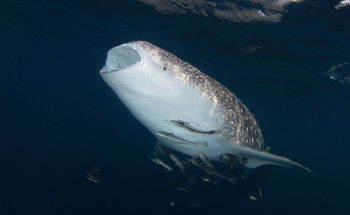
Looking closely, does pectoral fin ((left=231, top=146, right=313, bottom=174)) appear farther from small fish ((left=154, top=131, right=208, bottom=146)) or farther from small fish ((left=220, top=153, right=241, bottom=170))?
small fish ((left=154, top=131, right=208, bottom=146))

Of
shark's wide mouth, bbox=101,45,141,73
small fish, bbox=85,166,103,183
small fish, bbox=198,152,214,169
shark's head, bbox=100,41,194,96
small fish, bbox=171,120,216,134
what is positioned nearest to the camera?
shark's head, bbox=100,41,194,96

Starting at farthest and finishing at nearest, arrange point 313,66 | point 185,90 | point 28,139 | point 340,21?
point 28,139 → point 313,66 → point 340,21 → point 185,90

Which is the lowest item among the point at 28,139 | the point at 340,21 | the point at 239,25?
the point at 28,139

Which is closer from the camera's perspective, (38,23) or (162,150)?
(162,150)

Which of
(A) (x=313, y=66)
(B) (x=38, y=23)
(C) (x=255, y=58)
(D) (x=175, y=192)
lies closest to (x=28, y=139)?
(B) (x=38, y=23)

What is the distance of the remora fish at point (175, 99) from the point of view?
3947 millimetres

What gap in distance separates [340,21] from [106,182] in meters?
19.0

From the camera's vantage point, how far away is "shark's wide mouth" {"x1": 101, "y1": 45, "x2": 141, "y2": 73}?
413 centimetres

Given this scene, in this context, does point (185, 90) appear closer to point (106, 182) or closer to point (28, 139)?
point (106, 182)

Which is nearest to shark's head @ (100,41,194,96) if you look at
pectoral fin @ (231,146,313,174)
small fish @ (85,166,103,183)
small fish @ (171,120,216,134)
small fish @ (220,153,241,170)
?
small fish @ (171,120,216,134)

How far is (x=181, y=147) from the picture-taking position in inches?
224

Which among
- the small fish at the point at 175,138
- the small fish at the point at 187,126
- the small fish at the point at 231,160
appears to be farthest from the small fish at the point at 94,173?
the small fish at the point at 187,126

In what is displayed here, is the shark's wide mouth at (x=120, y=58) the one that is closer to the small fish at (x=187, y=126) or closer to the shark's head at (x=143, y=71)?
the shark's head at (x=143, y=71)

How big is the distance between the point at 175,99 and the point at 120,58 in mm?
978
